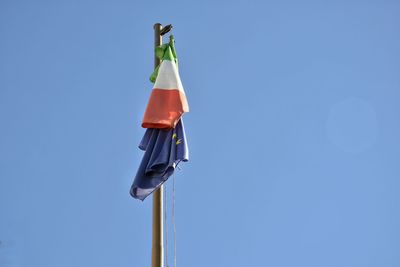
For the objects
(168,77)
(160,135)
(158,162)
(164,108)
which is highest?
(168,77)

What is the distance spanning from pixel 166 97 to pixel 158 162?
44.8 inches

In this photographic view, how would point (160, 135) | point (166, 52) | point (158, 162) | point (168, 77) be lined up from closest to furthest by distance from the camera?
point (158, 162), point (160, 135), point (168, 77), point (166, 52)

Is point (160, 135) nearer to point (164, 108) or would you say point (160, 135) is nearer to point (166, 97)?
point (164, 108)

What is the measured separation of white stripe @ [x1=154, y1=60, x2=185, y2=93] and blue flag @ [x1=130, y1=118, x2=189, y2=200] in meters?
0.83

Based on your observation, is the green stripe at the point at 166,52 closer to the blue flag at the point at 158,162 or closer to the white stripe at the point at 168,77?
the white stripe at the point at 168,77

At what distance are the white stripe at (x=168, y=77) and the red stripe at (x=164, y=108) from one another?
63 millimetres

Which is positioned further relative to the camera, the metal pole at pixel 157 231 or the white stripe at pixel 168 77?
the white stripe at pixel 168 77

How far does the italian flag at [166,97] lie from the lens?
7.28m

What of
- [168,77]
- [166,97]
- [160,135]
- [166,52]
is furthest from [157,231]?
[166,52]

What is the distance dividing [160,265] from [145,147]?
5.81 ft

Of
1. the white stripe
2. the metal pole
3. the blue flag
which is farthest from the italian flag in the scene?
the metal pole

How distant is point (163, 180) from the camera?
694cm

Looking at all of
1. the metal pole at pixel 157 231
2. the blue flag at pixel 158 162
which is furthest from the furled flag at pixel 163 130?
the metal pole at pixel 157 231

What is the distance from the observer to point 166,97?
7.58 metres
